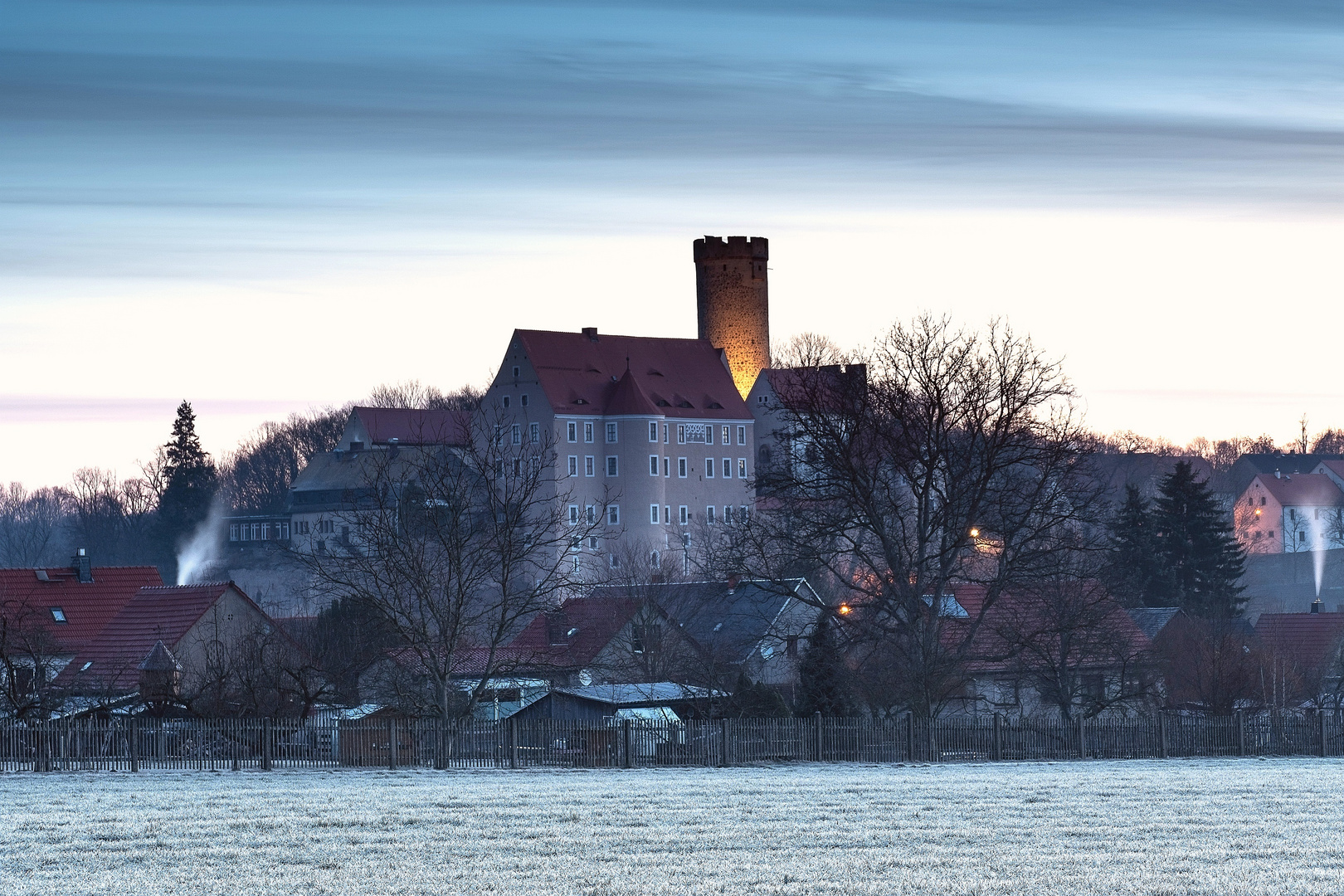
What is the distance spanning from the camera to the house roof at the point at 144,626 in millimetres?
54219

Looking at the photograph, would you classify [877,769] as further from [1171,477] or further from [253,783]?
[1171,477]

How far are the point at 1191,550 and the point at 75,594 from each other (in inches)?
1711

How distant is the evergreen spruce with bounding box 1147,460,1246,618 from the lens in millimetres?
75625

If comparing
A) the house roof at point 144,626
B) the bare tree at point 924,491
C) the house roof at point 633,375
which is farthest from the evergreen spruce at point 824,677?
the house roof at point 633,375

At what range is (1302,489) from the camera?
171250 mm

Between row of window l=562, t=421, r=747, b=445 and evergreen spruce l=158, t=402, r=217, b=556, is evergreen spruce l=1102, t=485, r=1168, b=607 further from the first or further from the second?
evergreen spruce l=158, t=402, r=217, b=556

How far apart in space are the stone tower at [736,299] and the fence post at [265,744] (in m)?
124

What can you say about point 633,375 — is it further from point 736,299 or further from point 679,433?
point 736,299

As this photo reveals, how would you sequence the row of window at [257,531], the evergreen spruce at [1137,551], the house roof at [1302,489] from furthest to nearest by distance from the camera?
the house roof at [1302,489] → the row of window at [257,531] → the evergreen spruce at [1137,551]

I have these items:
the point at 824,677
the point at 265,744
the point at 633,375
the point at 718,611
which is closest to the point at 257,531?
the point at 633,375

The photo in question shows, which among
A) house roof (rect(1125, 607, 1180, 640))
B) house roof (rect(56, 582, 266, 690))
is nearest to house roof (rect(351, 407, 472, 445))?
house roof (rect(1125, 607, 1180, 640))

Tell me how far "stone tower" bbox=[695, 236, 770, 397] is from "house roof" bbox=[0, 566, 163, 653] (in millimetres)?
93464

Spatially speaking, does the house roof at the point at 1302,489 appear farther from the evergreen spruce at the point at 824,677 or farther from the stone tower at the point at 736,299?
the evergreen spruce at the point at 824,677

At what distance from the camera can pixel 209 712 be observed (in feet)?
130
